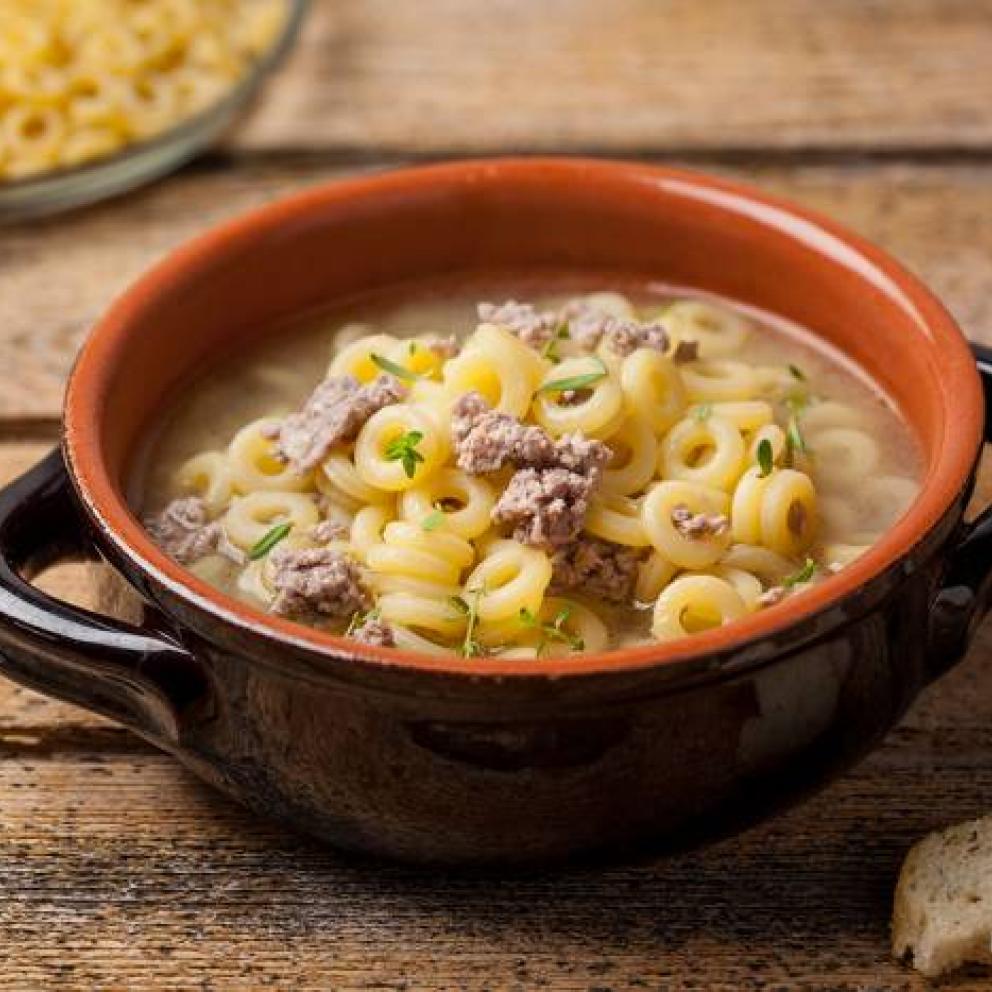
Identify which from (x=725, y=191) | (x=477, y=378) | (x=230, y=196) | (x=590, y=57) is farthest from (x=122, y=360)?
(x=590, y=57)

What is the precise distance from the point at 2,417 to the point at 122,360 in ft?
2.37

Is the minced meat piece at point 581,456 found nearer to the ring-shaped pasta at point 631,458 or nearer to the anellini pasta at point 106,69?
the ring-shaped pasta at point 631,458

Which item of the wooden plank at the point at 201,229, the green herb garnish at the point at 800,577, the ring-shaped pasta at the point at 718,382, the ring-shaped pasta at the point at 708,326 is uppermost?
the ring-shaped pasta at the point at 718,382

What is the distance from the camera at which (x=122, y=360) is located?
2.33 meters

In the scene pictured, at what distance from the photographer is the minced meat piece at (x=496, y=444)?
2.12 meters

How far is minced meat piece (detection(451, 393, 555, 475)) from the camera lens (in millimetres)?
2117

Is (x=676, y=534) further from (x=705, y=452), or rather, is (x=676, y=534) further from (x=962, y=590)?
(x=962, y=590)

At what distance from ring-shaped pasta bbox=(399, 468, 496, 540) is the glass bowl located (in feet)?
4.99

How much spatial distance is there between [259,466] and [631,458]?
0.47 m

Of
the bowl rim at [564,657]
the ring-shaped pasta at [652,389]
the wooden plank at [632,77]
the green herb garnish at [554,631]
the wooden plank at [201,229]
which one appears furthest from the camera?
the wooden plank at [632,77]

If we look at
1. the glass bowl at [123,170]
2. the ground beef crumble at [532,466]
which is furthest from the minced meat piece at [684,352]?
the glass bowl at [123,170]

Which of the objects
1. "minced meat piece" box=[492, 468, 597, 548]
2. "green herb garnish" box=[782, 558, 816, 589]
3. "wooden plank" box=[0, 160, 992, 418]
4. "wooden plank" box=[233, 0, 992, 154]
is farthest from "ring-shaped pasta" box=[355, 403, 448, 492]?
"wooden plank" box=[233, 0, 992, 154]

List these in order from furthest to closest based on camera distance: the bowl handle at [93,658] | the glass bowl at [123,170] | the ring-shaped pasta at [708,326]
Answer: the glass bowl at [123,170], the ring-shaped pasta at [708,326], the bowl handle at [93,658]

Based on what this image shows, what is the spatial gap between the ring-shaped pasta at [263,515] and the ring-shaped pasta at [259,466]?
0.7 inches
